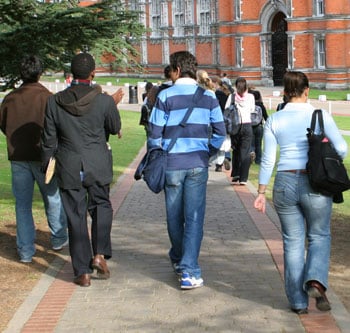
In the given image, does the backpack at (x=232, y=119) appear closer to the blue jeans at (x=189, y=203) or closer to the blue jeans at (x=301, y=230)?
the blue jeans at (x=189, y=203)

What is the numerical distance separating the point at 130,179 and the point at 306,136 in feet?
28.9

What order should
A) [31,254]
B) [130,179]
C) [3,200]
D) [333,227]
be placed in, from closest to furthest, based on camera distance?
[31,254], [333,227], [3,200], [130,179]

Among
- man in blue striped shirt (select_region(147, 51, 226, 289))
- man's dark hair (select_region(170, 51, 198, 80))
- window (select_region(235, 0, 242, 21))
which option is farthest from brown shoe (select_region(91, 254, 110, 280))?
window (select_region(235, 0, 242, 21))

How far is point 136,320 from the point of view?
6.30m

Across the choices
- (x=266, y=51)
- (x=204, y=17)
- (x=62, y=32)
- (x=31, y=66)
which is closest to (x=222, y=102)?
(x=62, y=32)

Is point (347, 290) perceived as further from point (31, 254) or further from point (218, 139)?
point (31, 254)

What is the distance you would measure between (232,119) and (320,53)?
34.7 m

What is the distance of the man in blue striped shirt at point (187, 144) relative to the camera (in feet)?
23.5

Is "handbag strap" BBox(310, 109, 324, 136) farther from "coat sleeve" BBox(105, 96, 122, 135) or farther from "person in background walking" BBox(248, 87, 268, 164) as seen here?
"person in background walking" BBox(248, 87, 268, 164)

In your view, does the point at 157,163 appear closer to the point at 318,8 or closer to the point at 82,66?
the point at 82,66

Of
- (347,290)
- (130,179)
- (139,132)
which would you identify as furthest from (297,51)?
(347,290)

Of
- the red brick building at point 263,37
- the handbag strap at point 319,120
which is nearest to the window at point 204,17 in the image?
the red brick building at point 263,37

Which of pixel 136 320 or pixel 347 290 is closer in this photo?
pixel 136 320

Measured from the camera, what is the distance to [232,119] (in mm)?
13789
